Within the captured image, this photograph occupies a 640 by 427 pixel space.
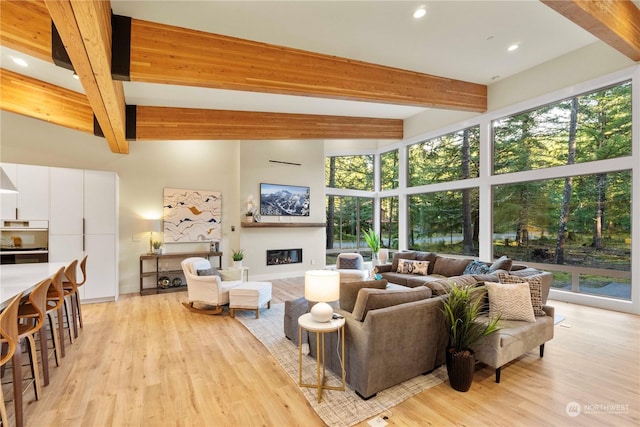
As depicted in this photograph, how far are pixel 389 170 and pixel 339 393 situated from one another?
7586mm

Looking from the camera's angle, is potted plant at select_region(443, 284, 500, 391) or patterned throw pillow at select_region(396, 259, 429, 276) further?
patterned throw pillow at select_region(396, 259, 429, 276)

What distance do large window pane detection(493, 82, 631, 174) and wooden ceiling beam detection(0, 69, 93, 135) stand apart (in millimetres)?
7970

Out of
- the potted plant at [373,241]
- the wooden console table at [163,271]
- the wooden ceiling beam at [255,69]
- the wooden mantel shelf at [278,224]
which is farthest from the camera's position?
the potted plant at [373,241]

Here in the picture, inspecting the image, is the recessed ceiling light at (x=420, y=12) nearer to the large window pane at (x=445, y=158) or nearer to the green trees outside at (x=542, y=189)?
the green trees outside at (x=542, y=189)

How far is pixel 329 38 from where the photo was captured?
3.68 meters

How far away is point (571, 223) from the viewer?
5.24m

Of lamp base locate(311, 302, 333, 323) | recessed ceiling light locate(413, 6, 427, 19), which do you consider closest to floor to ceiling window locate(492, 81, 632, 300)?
recessed ceiling light locate(413, 6, 427, 19)

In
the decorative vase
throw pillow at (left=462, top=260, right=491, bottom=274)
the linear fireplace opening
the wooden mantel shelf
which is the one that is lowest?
the decorative vase

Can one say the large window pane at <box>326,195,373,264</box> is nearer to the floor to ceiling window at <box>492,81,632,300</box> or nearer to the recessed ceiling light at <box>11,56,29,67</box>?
the floor to ceiling window at <box>492,81,632,300</box>

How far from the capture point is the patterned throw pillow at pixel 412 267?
19.3 ft

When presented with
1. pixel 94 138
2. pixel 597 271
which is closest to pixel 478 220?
pixel 597 271

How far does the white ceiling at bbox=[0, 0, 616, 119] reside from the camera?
309cm

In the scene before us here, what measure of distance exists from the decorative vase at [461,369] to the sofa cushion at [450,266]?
319 centimetres

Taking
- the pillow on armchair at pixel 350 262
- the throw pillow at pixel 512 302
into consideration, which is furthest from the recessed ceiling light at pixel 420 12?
the pillow on armchair at pixel 350 262
